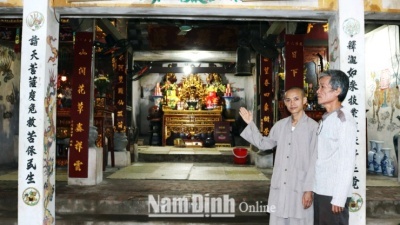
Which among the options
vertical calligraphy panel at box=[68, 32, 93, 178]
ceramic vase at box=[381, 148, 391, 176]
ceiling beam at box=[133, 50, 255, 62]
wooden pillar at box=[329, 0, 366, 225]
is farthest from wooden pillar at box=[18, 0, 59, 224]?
ceiling beam at box=[133, 50, 255, 62]

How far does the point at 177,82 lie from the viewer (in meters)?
15.5

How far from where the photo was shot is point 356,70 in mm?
3848

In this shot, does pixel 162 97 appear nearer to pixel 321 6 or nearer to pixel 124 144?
pixel 124 144

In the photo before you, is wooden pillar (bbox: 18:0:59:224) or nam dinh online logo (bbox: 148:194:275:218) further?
nam dinh online logo (bbox: 148:194:275:218)

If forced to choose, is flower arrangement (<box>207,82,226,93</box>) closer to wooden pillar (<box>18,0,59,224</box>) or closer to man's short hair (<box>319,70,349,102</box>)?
wooden pillar (<box>18,0,59,224</box>)

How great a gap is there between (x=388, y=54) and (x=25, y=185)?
741 cm

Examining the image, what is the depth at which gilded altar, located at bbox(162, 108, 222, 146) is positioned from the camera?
46.6ft

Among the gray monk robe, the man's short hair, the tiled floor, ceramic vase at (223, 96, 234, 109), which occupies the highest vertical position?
ceramic vase at (223, 96, 234, 109)

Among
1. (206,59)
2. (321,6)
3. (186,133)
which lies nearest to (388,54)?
(321,6)

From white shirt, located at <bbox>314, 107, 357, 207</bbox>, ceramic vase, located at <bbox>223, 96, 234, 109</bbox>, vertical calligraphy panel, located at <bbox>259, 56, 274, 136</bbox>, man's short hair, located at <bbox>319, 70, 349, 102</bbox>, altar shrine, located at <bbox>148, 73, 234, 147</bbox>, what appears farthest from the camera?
ceramic vase, located at <bbox>223, 96, 234, 109</bbox>

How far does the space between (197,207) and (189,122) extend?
9325 millimetres

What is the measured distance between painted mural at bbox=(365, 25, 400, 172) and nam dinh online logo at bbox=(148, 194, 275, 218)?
3938mm

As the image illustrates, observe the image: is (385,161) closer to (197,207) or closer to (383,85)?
(383,85)

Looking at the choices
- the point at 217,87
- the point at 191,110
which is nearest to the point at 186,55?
the point at 191,110
